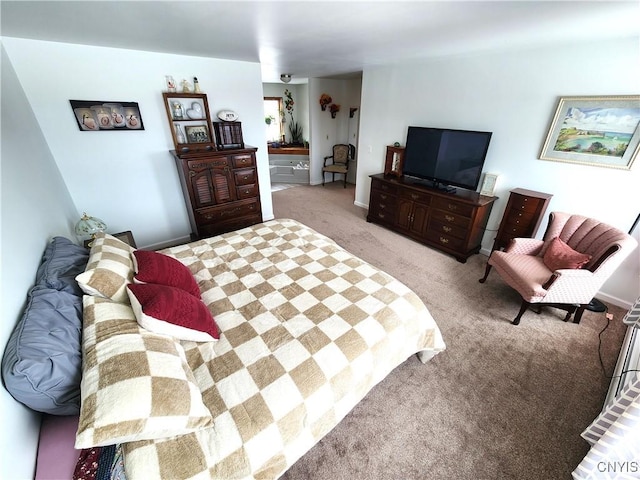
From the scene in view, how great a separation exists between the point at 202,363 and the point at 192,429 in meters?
0.32

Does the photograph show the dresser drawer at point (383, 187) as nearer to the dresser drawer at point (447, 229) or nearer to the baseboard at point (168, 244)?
the dresser drawer at point (447, 229)

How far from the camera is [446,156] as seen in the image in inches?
124

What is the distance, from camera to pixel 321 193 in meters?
5.59

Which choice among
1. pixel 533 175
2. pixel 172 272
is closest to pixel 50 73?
pixel 172 272

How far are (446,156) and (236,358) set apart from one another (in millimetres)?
3165

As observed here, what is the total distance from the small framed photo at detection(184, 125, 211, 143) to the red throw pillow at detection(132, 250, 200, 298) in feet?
6.35

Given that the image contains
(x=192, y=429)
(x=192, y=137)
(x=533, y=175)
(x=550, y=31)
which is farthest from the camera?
(x=192, y=137)

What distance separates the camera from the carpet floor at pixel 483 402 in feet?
4.42

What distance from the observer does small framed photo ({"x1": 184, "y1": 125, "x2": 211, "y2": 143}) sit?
303cm

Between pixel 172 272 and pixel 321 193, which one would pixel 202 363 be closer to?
pixel 172 272

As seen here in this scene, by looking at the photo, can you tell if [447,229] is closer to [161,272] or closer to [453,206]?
[453,206]

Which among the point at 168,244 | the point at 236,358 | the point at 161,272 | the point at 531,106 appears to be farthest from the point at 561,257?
the point at 168,244

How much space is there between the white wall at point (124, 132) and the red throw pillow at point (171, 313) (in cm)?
215

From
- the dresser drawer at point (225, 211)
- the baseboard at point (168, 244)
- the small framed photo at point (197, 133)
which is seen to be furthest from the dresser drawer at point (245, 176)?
the baseboard at point (168, 244)
